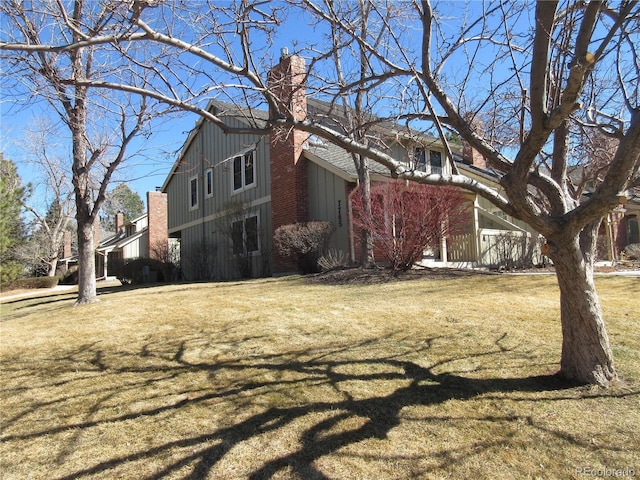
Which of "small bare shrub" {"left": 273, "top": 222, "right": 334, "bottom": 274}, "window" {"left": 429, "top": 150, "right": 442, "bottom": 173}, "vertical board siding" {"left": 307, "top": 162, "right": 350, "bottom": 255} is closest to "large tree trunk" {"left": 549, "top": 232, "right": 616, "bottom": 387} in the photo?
"small bare shrub" {"left": 273, "top": 222, "right": 334, "bottom": 274}

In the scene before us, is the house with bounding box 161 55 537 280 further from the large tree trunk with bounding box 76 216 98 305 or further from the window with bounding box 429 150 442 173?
the large tree trunk with bounding box 76 216 98 305

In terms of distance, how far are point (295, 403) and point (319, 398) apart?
0.68 ft

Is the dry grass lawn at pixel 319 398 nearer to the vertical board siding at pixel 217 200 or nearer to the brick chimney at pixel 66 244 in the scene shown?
the vertical board siding at pixel 217 200

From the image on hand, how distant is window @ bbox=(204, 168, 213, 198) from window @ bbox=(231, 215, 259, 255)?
4.00 metres

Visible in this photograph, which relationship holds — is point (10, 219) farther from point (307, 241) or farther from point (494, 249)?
point (494, 249)

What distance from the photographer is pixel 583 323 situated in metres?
3.88

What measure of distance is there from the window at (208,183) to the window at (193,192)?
763 mm

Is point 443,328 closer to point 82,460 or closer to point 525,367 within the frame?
point 525,367

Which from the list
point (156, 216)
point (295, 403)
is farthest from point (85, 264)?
point (156, 216)

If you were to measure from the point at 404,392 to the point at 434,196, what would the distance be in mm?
6778

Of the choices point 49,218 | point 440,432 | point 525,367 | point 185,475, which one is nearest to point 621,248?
point 525,367

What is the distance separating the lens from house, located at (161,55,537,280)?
13039 mm

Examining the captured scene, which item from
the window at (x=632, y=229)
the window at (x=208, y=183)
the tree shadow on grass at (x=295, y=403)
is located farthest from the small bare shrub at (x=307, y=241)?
the window at (x=632, y=229)

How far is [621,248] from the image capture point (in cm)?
2225
